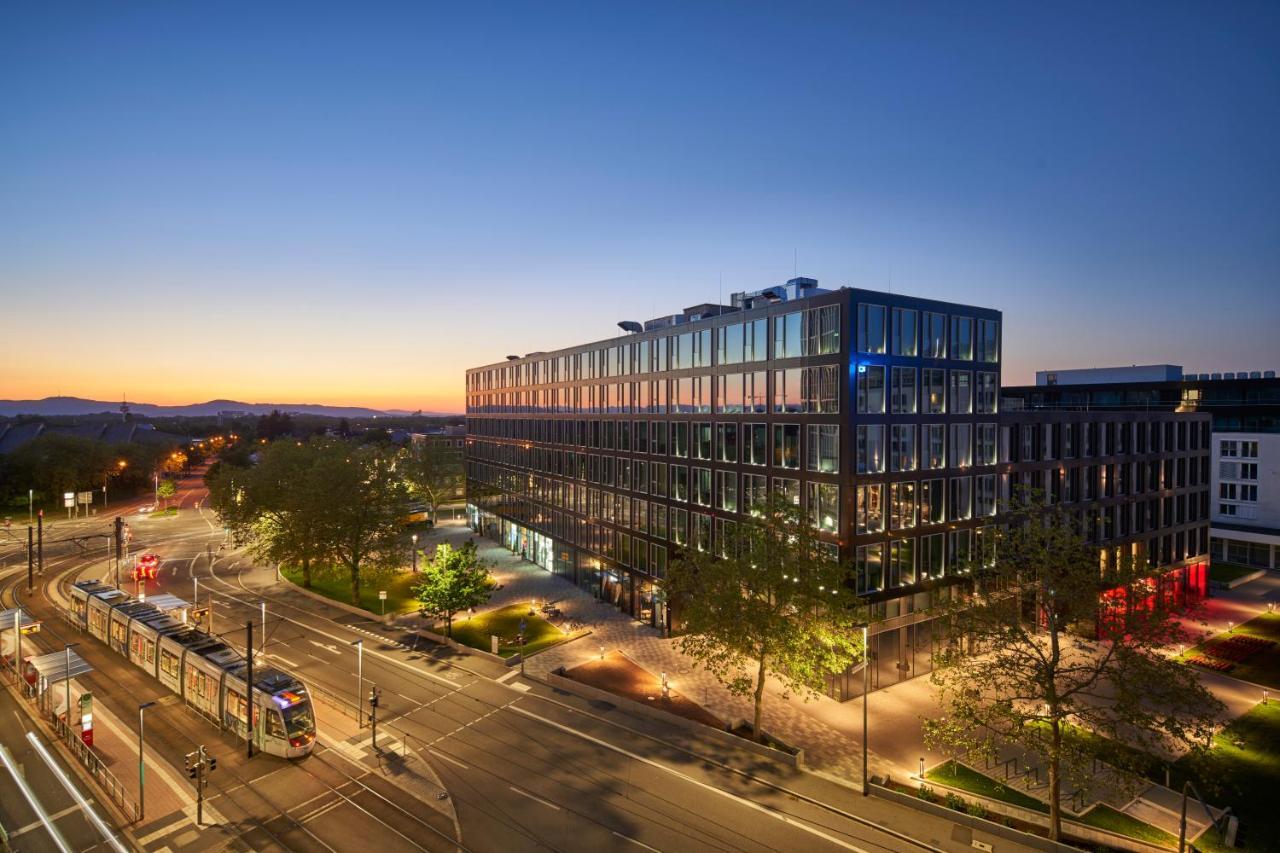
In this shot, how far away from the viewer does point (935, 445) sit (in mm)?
42906

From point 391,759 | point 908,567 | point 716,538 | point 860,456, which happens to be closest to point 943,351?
point 860,456

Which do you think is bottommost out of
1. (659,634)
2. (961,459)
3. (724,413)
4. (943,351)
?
(659,634)

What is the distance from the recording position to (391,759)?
3108 cm

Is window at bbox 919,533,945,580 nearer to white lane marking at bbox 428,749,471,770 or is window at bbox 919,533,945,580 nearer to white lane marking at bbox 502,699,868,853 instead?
white lane marking at bbox 502,699,868,853

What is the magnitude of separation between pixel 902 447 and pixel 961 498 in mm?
7340

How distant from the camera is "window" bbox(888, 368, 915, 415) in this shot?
40781 mm

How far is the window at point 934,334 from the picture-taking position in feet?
139

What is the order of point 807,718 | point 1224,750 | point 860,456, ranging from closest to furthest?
1. point 1224,750
2. point 807,718
3. point 860,456

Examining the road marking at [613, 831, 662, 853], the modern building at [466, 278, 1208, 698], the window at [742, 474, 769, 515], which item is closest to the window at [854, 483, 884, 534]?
the modern building at [466, 278, 1208, 698]

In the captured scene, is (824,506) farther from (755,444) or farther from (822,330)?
(822,330)

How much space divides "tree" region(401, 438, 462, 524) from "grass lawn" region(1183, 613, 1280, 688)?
8705cm

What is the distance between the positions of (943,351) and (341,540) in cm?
5205

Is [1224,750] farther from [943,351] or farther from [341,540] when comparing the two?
[341,540]

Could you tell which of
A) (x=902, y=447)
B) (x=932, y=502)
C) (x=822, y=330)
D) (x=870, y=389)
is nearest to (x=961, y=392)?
(x=902, y=447)
